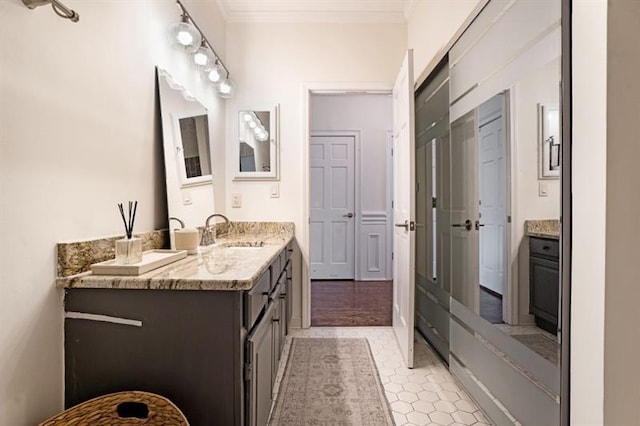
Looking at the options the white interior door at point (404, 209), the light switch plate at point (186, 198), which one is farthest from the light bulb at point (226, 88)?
the white interior door at point (404, 209)

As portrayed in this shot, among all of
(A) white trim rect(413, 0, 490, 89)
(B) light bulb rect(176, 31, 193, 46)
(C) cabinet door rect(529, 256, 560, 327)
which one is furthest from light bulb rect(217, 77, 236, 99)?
(C) cabinet door rect(529, 256, 560, 327)

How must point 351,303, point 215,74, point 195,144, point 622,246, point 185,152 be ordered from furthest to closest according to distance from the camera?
point 351,303 < point 215,74 < point 195,144 < point 185,152 < point 622,246

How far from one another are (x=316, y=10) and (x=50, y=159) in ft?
8.28

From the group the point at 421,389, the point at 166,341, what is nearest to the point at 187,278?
the point at 166,341

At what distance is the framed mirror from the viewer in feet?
9.66

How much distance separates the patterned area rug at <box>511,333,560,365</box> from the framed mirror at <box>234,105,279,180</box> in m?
2.14

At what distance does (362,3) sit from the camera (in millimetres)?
2811

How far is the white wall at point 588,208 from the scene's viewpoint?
945 mm

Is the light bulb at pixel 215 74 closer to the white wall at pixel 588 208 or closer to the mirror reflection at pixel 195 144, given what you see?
the mirror reflection at pixel 195 144

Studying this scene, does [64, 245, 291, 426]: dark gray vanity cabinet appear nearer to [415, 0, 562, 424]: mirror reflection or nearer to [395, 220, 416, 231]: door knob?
[415, 0, 562, 424]: mirror reflection

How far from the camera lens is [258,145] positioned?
2.96 metres

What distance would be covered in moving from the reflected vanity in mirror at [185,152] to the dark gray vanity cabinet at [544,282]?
1651mm

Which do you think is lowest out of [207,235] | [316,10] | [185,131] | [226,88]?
[207,235]

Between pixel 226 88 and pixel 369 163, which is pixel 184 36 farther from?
pixel 369 163
